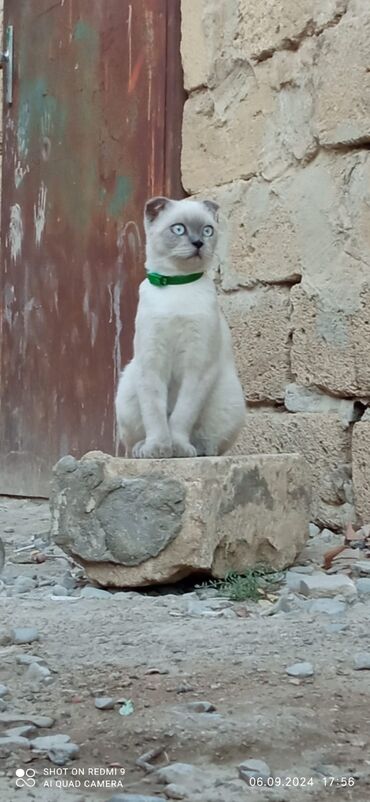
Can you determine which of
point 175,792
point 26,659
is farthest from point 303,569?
point 175,792

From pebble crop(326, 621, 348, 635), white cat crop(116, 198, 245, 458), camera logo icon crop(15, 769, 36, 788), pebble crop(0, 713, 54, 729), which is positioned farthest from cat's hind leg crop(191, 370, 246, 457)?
camera logo icon crop(15, 769, 36, 788)

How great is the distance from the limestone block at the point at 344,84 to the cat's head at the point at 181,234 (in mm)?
770

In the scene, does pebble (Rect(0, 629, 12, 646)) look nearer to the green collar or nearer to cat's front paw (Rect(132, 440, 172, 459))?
cat's front paw (Rect(132, 440, 172, 459))

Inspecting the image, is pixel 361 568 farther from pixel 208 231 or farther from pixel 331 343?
pixel 208 231

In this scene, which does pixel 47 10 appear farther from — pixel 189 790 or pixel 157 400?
pixel 189 790

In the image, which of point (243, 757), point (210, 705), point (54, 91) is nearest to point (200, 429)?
point (210, 705)

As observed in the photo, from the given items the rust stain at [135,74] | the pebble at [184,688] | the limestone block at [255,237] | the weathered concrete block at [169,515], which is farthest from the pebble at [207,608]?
the rust stain at [135,74]

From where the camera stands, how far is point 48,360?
19.5 feet

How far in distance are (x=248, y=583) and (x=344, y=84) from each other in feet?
6.54

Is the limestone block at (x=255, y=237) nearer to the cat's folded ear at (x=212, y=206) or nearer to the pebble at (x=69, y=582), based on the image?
the cat's folded ear at (x=212, y=206)

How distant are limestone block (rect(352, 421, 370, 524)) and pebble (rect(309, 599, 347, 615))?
1018 mm

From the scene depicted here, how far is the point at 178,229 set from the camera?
371cm

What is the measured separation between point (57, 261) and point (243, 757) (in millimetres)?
4136

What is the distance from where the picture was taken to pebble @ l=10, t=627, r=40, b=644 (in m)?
2.83
